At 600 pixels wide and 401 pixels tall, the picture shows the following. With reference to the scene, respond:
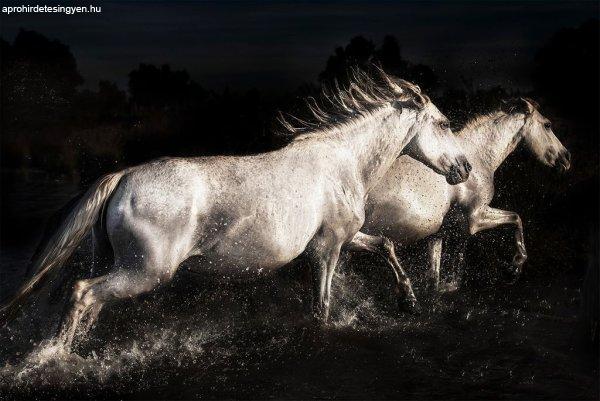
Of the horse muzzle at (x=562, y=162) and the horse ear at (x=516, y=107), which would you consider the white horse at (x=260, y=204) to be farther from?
the horse muzzle at (x=562, y=162)

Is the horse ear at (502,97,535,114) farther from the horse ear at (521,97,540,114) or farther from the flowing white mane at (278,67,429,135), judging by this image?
the flowing white mane at (278,67,429,135)

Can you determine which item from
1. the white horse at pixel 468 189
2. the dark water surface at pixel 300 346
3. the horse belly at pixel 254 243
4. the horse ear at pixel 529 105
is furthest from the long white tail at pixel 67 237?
the horse ear at pixel 529 105

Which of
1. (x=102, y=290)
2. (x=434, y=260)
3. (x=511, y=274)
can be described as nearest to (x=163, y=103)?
(x=434, y=260)

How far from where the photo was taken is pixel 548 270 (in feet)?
28.9

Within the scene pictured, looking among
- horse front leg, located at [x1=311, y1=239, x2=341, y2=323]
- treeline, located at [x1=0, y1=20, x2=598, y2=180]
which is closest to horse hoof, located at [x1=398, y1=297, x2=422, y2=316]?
horse front leg, located at [x1=311, y1=239, x2=341, y2=323]

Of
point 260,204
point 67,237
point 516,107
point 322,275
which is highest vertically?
point 516,107

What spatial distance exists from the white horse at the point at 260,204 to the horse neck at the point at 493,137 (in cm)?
117

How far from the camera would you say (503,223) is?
773cm

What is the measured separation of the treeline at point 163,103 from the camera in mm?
10672

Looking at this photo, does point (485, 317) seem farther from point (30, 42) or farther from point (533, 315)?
point (30, 42)

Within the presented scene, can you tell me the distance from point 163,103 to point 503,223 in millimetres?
5968

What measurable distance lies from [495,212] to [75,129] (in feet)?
23.2

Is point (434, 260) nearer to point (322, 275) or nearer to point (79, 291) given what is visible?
point (322, 275)

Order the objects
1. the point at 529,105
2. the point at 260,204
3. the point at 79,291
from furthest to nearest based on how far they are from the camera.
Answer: the point at 529,105, the point at 260,204, the point at 79,291
